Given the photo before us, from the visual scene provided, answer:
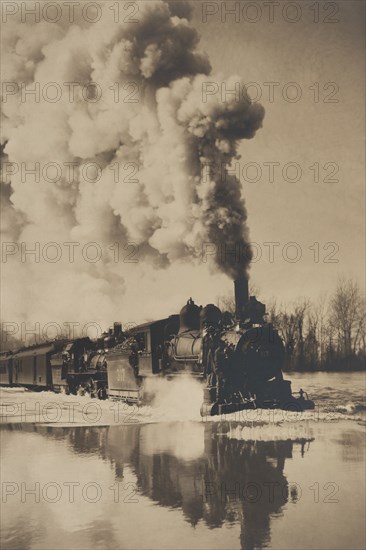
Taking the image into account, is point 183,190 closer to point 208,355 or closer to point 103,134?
point 103,134

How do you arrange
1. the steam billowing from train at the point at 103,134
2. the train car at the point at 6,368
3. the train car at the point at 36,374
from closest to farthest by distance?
the steam billowing from train at the point at 103,134, the train car at the point at 6,368, the train car at the point at 36,374

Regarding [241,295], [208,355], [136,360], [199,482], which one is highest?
[241,295]

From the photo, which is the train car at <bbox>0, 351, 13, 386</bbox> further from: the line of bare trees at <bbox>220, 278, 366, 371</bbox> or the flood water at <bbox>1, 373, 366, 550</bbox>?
the line of bare trees at <bbox>220, 278, 366, 371</bbox>

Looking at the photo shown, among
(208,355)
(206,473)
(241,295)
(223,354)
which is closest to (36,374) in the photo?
(208,355)

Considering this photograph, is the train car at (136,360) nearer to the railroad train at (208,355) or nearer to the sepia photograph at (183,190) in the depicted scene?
the railroad train at (208,355)

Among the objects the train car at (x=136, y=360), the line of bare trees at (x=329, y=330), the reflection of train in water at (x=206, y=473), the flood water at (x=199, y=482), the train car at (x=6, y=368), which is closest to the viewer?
the flood water at (x=199, y=482)

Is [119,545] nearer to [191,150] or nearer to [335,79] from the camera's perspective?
[191,150]

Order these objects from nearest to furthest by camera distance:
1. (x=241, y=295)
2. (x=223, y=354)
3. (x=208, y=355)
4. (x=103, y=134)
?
(x=103, y=134)
(x=241, y=295)
(x=223, y=354)
(x=208, y=355)

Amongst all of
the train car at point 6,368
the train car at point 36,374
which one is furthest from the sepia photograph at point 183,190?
the train car at point 36,374
